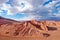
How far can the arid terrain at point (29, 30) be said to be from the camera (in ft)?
7.44

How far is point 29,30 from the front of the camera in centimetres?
229

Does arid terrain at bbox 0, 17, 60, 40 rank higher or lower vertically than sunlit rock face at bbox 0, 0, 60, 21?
lower

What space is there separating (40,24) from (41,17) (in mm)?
89

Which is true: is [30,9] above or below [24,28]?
above

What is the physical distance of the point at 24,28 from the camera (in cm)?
231

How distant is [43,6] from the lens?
2.31 metres

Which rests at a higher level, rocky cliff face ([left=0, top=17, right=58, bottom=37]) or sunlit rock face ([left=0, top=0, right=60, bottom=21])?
sunlit rock face ([left=0, top=0, right=60, bottom=21])

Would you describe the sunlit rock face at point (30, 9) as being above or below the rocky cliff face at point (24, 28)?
above

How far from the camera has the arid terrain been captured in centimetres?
227

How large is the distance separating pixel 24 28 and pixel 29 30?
7cm

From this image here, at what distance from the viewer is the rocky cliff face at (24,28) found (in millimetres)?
2279

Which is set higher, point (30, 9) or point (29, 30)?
point (30, 9)

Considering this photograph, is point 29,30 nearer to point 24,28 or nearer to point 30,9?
point 24,28

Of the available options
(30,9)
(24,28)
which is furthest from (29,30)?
(30,9)
